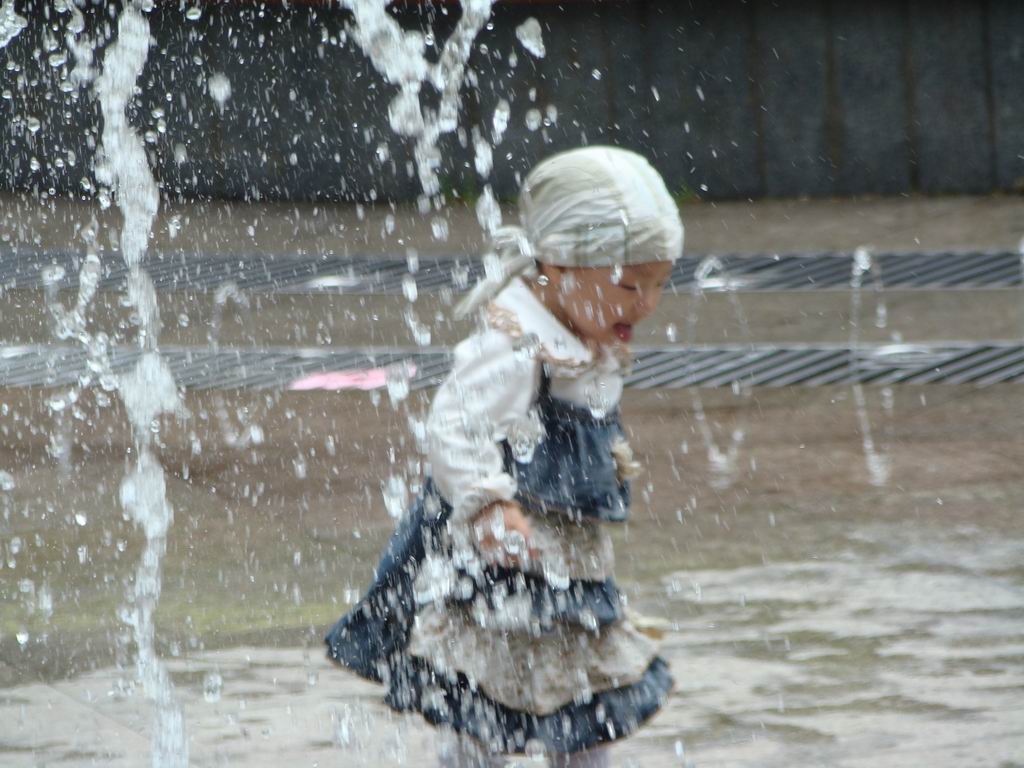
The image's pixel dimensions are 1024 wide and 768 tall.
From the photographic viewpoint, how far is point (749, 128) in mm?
9469

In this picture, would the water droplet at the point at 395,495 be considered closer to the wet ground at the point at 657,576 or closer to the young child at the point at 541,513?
the wet ground at the point at 657,576

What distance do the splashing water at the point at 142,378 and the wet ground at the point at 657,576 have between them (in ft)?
0.15

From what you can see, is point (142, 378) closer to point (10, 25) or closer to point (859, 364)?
point (859, 364)

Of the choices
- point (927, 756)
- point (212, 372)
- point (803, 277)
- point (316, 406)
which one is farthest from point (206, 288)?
point (927, 756)

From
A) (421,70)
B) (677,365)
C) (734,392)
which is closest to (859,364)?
(734,392)

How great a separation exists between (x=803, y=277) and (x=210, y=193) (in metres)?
4.04

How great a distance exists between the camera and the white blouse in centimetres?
267

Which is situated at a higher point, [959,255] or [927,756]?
[959,255]

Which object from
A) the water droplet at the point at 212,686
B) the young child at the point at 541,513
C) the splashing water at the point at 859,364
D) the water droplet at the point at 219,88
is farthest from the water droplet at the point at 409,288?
the young child at the point at 541,513

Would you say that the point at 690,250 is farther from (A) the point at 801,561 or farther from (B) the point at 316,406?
(A) the point at 801,561

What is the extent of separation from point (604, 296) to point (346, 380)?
345 centimetres

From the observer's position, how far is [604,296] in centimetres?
284

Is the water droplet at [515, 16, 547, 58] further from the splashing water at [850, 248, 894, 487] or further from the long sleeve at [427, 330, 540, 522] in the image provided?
the long sleeve at [427, 330, 540, 522]

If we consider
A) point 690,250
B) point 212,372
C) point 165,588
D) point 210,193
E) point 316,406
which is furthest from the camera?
point 210,193
